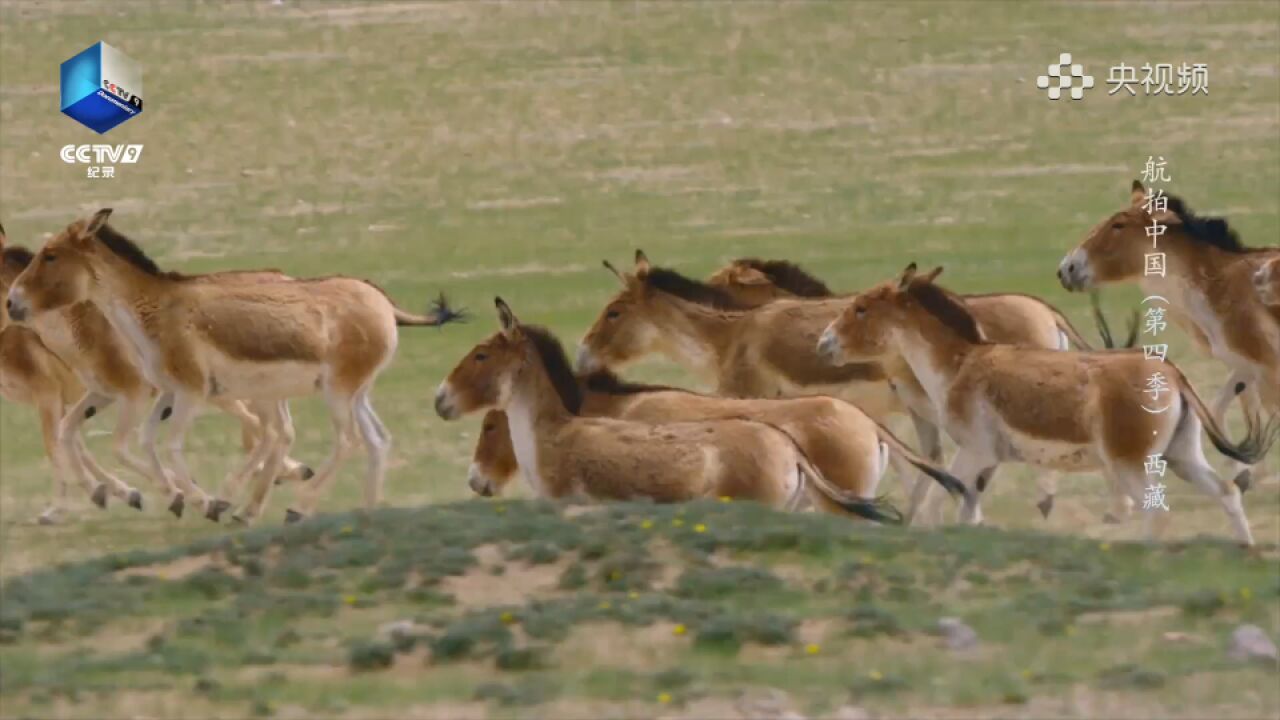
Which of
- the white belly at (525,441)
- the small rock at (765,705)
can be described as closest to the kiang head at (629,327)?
the white belly at (525,441)

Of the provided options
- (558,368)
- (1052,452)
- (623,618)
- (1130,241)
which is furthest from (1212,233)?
(623,618)

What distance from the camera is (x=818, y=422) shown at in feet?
45.7

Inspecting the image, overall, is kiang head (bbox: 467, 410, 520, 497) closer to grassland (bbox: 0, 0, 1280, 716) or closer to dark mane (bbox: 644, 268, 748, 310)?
grassland (bbox: 0, 0, 1280, 716)

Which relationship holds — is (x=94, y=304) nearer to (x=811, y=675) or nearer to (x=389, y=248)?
(x=811, y=675)

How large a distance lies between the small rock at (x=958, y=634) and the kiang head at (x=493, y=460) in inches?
171

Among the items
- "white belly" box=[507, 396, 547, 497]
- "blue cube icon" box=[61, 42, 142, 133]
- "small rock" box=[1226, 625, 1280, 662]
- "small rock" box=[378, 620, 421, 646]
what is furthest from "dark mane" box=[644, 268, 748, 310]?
"blue cube icon" box=[61, 42, 142, 133]

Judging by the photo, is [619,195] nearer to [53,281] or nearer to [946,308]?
[53,281]

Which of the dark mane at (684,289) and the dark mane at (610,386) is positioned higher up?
the dark mane at (684,289)

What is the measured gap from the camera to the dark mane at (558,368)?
14695 mm

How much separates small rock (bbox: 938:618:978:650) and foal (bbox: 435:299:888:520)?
1.96m

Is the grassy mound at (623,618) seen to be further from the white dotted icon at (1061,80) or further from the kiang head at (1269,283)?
the white dotted icon at (1061,80)

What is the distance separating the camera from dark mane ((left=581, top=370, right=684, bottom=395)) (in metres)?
14.9

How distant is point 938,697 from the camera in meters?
10.6

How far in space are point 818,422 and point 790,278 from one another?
4517mm
